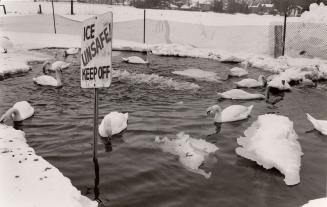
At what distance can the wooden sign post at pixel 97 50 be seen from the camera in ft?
17.8

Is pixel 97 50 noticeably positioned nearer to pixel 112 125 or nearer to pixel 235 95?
pixel 112 125

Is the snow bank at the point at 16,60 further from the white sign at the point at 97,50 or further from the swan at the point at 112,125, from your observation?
the white sign at the point at 97,50

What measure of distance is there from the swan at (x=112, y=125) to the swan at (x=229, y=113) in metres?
2.20

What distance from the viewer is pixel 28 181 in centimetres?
549

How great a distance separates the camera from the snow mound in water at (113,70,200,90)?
13039mm

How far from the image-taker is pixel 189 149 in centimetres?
753

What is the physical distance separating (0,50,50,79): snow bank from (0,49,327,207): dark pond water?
1.91 feet

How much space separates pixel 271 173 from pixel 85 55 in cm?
369

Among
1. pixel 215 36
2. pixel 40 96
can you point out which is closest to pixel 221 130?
pixel 40 96

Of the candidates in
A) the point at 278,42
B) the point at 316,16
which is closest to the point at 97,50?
the point at 278,42

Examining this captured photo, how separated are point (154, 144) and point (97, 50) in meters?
3.01

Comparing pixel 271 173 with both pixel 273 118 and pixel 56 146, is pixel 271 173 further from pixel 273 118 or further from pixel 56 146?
pixel 56 146

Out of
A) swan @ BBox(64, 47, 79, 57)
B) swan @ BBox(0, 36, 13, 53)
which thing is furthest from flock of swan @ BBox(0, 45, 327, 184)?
swan @ BBox(0, 36, 13, 53)

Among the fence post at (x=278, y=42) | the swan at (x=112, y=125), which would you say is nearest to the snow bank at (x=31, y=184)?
the swan at (x=112, y=125)
